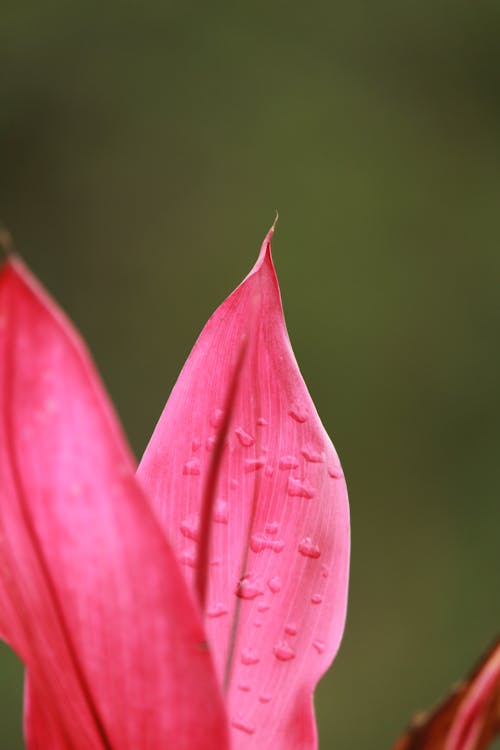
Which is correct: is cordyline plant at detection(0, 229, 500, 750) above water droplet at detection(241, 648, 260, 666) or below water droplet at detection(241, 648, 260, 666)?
above

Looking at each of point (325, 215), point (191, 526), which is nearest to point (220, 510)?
point (191, 526)

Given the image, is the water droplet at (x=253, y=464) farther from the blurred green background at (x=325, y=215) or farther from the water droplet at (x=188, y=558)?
the blurred green background at (x=325, y=215)

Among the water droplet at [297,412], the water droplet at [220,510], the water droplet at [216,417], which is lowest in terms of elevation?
the water droplet at [220,510]

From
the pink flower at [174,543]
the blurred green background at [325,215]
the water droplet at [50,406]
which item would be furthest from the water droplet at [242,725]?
the blurred green background at [325,215]

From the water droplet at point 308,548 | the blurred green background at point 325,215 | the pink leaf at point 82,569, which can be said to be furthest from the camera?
the blurred green background at point 325,215

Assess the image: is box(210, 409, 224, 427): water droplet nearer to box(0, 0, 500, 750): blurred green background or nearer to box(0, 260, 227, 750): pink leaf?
box(0, 260, 227, 750): pink leaf

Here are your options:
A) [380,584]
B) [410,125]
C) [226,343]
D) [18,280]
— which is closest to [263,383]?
[226,343]

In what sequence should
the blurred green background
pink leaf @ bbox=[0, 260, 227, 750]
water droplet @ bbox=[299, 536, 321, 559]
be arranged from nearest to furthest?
pink leaf @ bbox=[0, 260, 227, 750], water droplet @ bbox=[299, 536, 321, 559], the blurred green background

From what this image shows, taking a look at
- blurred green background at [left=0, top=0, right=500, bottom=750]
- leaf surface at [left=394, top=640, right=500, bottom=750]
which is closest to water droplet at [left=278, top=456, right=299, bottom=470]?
leaf surface at [left=394, top=640, right=500, bottom=750]

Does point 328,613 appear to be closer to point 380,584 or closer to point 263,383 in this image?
point 263,383
